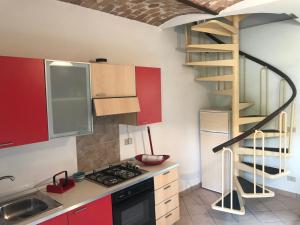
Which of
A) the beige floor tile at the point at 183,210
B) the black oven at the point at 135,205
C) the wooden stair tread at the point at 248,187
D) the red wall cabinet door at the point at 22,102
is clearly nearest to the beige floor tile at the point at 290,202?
the wooden stair tread at the point at 248,187

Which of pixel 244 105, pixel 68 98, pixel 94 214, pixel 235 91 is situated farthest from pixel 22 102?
pixel 244 105

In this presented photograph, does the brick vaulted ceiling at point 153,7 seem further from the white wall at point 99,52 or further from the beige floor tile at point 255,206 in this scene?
the beige floor tile at point 255,206

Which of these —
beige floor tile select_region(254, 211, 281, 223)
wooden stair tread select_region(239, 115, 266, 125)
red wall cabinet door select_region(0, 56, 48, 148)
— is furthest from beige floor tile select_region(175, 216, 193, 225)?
red wall cabinet door select_region(0, 56, 48, 148)

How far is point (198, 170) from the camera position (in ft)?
13.5

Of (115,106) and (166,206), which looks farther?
(166,206)

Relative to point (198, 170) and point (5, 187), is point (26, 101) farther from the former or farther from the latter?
point (198, 170)

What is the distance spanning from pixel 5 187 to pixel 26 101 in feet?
2.71

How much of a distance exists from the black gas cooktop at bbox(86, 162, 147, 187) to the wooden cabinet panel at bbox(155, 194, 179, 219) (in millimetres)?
Result: 455

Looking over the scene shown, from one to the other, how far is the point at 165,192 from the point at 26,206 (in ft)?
4.64

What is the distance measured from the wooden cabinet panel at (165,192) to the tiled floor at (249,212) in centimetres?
55

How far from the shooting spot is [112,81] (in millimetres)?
2330

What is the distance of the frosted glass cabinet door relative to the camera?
1.91 meters

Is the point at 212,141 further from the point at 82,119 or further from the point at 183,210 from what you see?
the point at 82,119

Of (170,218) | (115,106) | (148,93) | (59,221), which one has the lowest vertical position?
(170,218)
